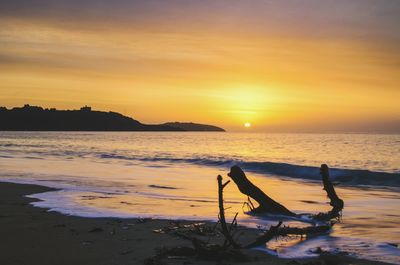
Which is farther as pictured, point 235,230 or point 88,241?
point 235,230

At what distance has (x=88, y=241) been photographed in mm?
7727

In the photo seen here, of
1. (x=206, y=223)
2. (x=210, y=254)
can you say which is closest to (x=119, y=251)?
(x=210, y=254)

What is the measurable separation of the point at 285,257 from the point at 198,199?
7.42 m

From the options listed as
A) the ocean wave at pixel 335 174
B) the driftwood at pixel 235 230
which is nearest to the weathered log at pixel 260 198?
the driftwood at pixel 235 230

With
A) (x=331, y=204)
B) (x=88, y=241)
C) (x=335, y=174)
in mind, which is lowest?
(x=88, y=241)

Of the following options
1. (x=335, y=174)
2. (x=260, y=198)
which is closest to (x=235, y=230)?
(x=260, y=198)

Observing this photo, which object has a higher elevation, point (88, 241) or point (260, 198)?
point (260, 198)

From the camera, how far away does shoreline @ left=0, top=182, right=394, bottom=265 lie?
21.3 ft

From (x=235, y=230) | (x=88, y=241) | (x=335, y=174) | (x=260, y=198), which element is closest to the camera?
(x=88, y=241)

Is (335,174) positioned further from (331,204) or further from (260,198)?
(260,198)

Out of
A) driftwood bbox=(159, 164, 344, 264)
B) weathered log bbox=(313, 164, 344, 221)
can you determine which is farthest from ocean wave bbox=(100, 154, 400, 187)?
driftwood bbox=(159, 164, 344, 264)

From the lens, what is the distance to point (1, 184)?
1661 centimetres

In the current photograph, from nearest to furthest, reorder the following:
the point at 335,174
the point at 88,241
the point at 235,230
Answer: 1. the point at 88,241
2. the point at 235,230
3. the point at 335,174

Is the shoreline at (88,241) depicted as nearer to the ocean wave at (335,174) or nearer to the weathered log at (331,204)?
the weathered log at (331,204)
